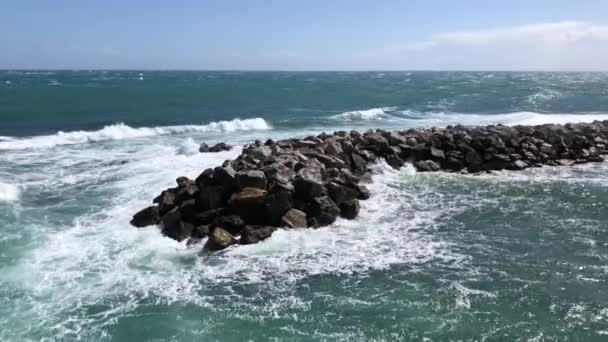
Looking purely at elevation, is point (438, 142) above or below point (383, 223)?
above

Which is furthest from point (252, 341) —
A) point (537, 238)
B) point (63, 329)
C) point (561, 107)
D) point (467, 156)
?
point (561, 107)

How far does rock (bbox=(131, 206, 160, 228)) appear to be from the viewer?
493 inches

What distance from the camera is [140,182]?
1677cm

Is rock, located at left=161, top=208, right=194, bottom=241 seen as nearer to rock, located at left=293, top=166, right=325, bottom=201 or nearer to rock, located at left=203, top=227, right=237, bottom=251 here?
rock, located at left=203, top=227, right=237, bottom=251

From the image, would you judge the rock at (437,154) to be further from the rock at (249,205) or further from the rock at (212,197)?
the rock at (212,197)

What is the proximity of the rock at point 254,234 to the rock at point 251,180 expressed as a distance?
144 cm

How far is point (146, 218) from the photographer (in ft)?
41.2

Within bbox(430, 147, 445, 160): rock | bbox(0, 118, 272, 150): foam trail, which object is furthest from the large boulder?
bbox(0, 118, 272, 150): foam trail

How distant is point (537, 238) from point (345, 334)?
613 centimetres

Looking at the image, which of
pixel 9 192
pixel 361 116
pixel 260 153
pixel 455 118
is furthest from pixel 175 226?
pixel 455 118

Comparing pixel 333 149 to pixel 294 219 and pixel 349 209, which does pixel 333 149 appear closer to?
pixel 349 209

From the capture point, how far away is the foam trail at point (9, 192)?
1503 cm

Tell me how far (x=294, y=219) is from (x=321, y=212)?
795 mm

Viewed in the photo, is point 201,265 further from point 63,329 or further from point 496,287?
point 496,287
